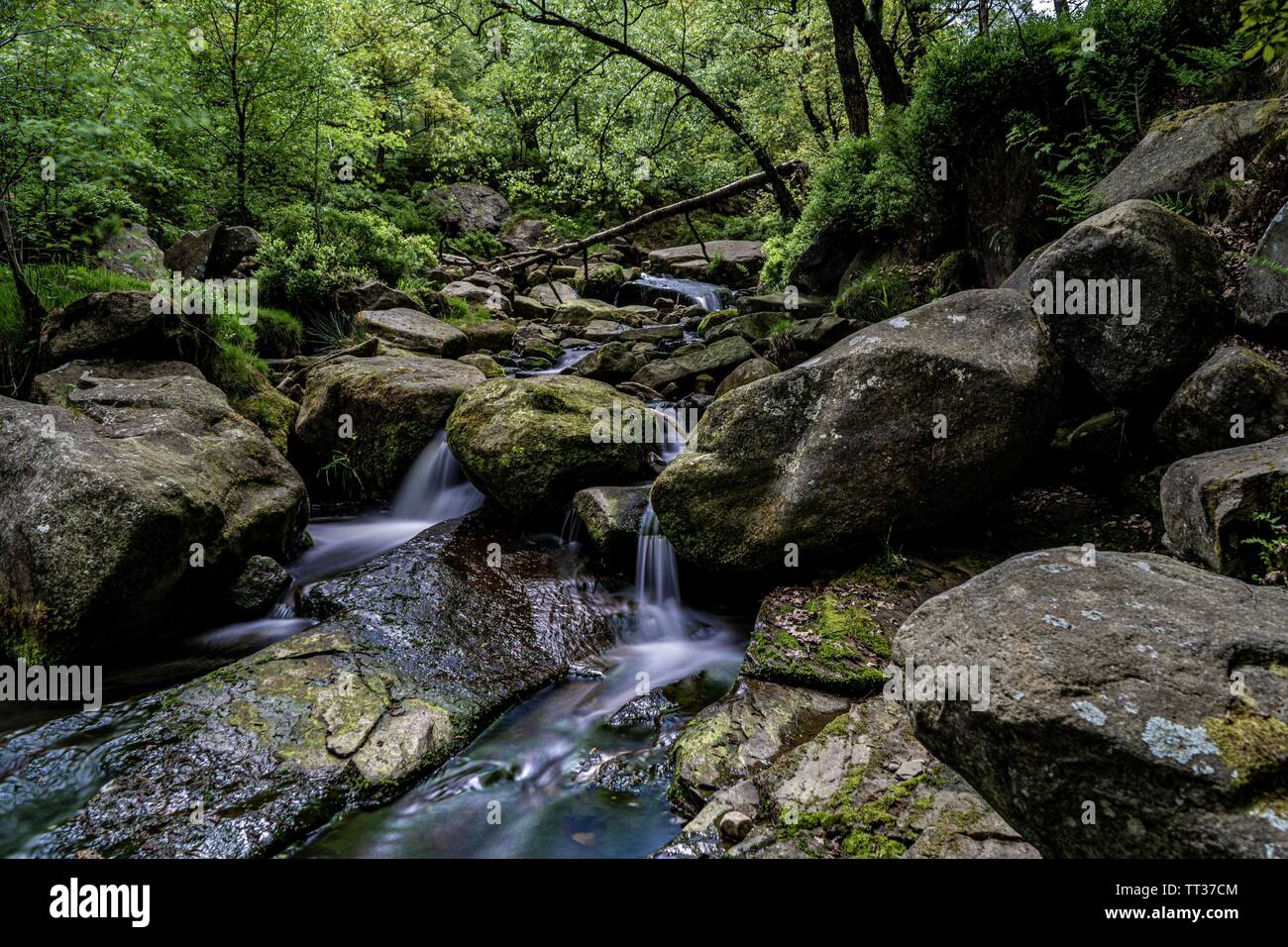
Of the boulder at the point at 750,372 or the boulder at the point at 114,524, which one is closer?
the boulder at the point at 114,524

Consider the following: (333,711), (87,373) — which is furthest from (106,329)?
(333,711)

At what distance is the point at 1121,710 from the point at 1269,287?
14.7ft

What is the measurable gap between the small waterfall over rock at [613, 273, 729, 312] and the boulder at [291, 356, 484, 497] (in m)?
10.9

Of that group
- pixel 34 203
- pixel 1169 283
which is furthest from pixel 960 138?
pixel 34 203

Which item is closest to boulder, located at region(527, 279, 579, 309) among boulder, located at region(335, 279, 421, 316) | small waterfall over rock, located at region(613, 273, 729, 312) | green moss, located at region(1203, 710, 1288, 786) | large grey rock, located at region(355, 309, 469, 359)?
small waterfall over rock, located at region(613, 273, 729, 312)

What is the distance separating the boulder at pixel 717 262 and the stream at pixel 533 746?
16123mm

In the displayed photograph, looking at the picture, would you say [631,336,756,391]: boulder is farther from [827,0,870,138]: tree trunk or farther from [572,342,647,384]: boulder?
[827,0,870,138]: tree trunk

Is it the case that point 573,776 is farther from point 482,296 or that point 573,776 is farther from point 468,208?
point 468,208

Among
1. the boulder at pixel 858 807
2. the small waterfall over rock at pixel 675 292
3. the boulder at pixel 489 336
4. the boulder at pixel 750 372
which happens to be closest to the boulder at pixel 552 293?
the small waterfall over rock at pixel 675 292

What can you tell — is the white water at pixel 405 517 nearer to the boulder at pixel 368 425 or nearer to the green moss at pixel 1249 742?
the boulder at pixel 368 425

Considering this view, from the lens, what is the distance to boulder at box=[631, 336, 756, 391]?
35.3ft

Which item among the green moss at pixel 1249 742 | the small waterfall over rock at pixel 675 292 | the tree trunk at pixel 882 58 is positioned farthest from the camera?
the small waterfall over rock at pixel 675 292

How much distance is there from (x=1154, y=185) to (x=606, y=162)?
423 inches

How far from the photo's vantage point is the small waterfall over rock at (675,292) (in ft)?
60.7
